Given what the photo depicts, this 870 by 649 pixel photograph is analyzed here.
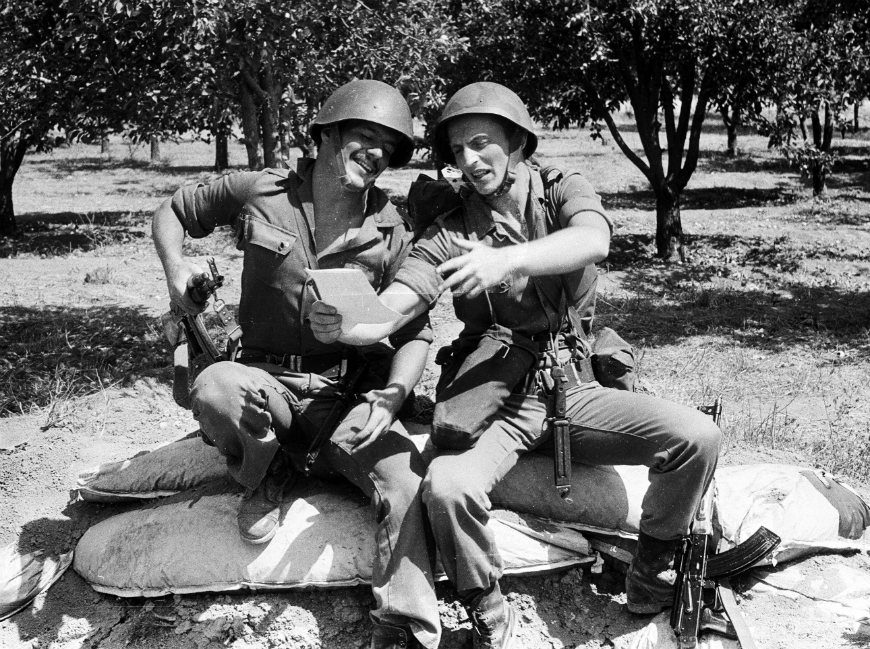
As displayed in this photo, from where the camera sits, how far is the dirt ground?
12.9 feet

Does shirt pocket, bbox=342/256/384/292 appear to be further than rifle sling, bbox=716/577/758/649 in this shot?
Yes

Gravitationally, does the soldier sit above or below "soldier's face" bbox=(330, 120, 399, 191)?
below

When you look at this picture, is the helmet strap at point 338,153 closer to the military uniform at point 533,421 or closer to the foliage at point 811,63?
the military uniform at point 533,421

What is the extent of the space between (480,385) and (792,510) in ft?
5.47

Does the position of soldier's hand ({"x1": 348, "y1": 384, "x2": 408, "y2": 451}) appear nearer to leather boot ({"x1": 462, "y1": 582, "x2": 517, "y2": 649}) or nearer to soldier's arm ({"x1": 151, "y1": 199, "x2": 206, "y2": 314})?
leather boot ({"x1": 462, "y1": 582, "x2": 517, "y2": 649})

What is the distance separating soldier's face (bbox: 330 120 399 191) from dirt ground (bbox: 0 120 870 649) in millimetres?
1732

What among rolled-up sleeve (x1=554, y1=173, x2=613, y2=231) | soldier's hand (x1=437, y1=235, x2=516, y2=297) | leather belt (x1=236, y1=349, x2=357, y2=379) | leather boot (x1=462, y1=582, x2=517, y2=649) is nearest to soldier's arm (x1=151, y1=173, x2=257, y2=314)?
leather belt (x1=236, y1=349, x2=357, y2=379)

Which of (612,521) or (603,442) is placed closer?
(603,442)

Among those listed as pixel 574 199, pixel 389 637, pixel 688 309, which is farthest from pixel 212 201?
pixel 688 309

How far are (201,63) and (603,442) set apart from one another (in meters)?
3.94

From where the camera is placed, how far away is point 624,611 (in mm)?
4004

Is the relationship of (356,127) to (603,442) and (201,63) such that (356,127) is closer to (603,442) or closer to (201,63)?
(603,442)

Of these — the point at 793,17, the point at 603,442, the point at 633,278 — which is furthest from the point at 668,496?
the point at 793,17

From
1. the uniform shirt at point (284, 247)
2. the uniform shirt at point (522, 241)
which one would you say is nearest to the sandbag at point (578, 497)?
the uniform shirt at point (522, 241)
